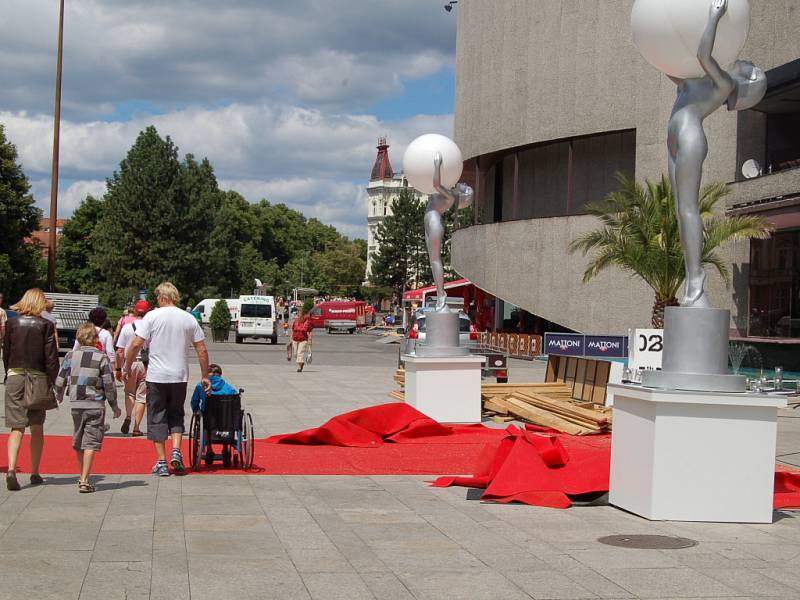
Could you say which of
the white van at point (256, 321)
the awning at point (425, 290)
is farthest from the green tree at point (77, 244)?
the white van at point (256, 321)

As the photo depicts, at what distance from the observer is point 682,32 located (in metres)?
9.12

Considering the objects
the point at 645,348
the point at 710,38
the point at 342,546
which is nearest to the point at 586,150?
the point at 645,348

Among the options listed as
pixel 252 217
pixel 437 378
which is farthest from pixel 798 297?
pixel 252 217

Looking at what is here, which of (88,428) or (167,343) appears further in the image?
(167,343)

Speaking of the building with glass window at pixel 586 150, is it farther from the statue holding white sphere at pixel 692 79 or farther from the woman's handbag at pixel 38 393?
the woman's handbag at pixel 38 393

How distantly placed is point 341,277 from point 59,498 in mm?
131615

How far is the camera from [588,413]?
16.5 metres

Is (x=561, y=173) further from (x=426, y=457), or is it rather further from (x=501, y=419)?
(x=426, y=457)

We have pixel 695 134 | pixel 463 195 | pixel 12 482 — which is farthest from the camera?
pixel 463 195

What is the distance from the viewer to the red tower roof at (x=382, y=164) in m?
190

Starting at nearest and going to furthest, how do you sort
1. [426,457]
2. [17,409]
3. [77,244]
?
[17,409], [426,457], [77,244]

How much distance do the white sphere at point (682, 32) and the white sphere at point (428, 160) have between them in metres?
7.74

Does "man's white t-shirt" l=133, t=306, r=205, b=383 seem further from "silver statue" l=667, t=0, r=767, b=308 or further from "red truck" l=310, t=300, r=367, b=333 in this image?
"red truck" l=310, t=300, r=367, b=333

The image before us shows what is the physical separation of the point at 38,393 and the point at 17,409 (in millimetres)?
227
